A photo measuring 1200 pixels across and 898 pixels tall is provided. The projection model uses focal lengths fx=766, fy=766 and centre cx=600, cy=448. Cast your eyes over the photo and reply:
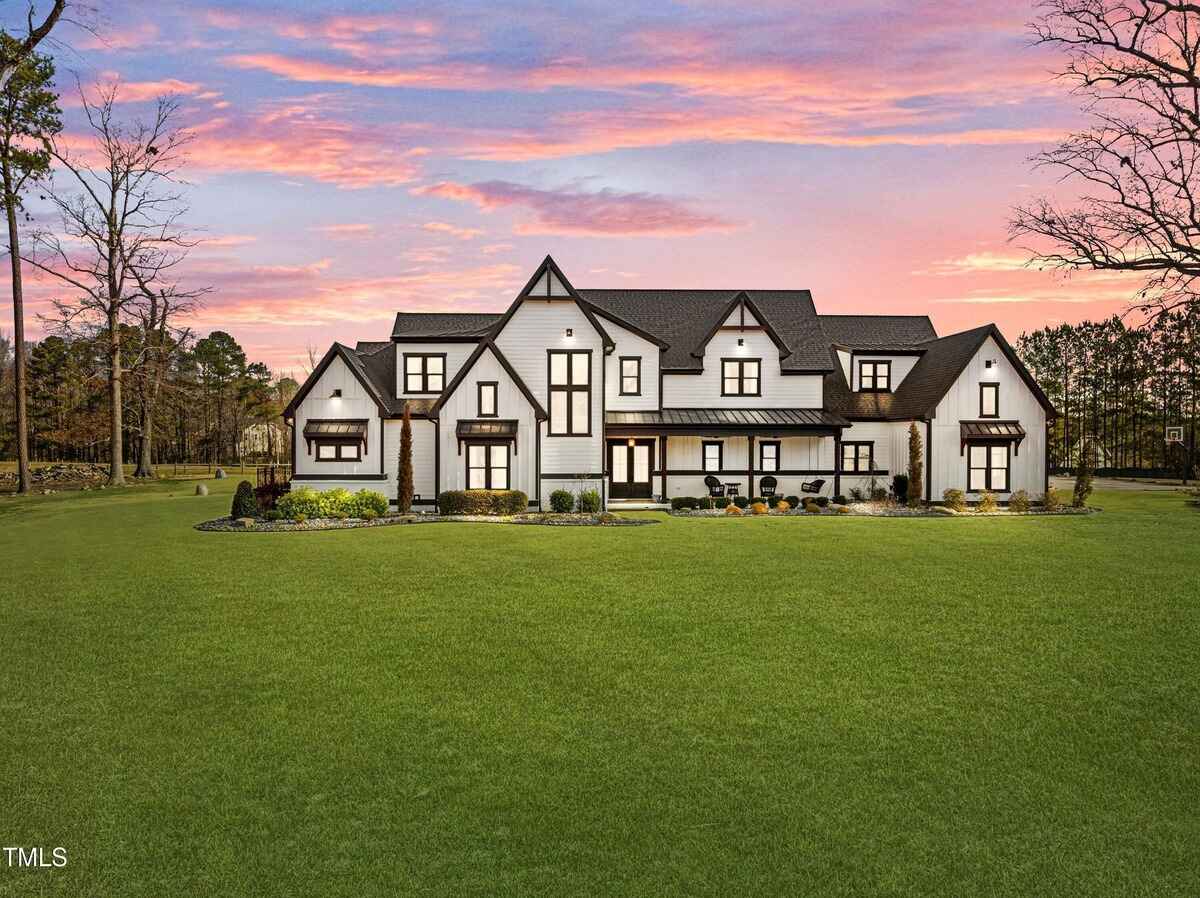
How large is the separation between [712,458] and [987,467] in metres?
11.2

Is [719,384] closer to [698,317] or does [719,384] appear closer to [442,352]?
[698,317]

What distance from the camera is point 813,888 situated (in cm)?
522

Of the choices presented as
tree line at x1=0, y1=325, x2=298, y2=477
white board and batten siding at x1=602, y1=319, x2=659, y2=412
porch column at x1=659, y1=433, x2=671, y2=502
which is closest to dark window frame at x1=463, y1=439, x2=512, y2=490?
white board and batten siding at x1=602, y1=319, x2=659, y2=412

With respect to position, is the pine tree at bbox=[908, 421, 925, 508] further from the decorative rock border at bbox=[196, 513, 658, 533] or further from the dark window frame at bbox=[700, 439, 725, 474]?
the decorative rock border at bbox=[196, 513, 658, 533]

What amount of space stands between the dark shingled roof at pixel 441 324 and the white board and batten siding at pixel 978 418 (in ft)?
61.8

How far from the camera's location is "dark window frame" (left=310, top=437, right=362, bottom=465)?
2945 cm

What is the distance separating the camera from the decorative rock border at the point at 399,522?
2284cm

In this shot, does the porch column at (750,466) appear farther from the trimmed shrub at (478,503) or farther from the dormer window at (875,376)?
the trimmed shrub at (478,503)

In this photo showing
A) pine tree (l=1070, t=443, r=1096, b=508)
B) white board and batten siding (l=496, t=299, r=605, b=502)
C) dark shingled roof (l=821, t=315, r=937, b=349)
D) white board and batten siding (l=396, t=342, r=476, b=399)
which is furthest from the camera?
dark shingled roof (l=821, t=315, r=937, b=349)

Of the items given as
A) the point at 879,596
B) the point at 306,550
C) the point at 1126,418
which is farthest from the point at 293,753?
the point at 1126,418

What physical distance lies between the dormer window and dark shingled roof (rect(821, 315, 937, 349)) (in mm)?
796

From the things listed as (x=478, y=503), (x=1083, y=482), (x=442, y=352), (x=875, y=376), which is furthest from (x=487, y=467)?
(x=1083, y=482)

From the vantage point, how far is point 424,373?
3120 cm

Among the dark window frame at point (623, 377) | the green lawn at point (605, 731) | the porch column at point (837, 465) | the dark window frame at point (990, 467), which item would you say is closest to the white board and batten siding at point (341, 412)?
the dark window frame at point (623, 377)
